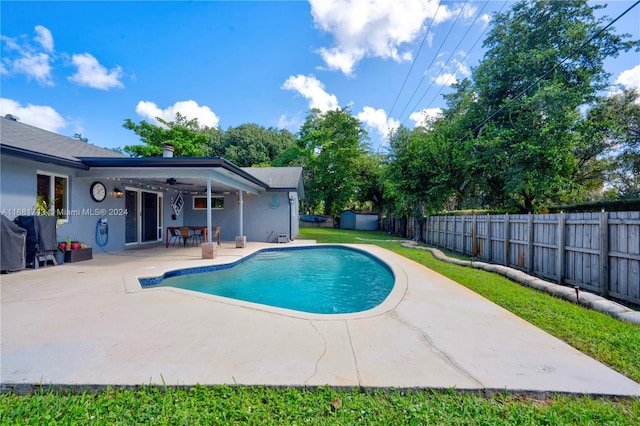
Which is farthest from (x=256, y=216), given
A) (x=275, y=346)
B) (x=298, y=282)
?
(x=275, y=346)

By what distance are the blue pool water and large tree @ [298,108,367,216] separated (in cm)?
1753

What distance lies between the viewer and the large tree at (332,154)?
1025 inches

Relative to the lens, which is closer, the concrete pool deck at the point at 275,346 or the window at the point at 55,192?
the concrete pool deck at the point at 275,346

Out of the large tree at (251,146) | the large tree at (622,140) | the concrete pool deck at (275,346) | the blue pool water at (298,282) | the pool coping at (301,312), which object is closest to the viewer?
the concrete pool deck at (275,346)

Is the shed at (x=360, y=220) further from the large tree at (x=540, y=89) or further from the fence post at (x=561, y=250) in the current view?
the fence post at (x=561, y=250)

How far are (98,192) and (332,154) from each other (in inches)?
825

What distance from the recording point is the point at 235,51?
12.7m

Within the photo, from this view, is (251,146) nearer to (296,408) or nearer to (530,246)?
(530,246)

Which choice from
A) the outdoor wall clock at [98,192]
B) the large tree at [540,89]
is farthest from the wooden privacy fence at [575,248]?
the outdoor wall clock at [98,192]

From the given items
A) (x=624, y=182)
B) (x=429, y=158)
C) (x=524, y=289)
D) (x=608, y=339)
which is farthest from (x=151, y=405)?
(x=624, y=182)

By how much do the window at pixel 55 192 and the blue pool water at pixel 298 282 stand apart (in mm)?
4267

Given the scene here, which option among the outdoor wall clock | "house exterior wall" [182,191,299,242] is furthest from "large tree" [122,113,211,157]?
the outdoor wall clock

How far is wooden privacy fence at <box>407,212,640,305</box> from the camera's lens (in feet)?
13.7

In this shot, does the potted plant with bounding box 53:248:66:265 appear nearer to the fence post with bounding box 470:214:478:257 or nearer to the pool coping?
the pool coping
